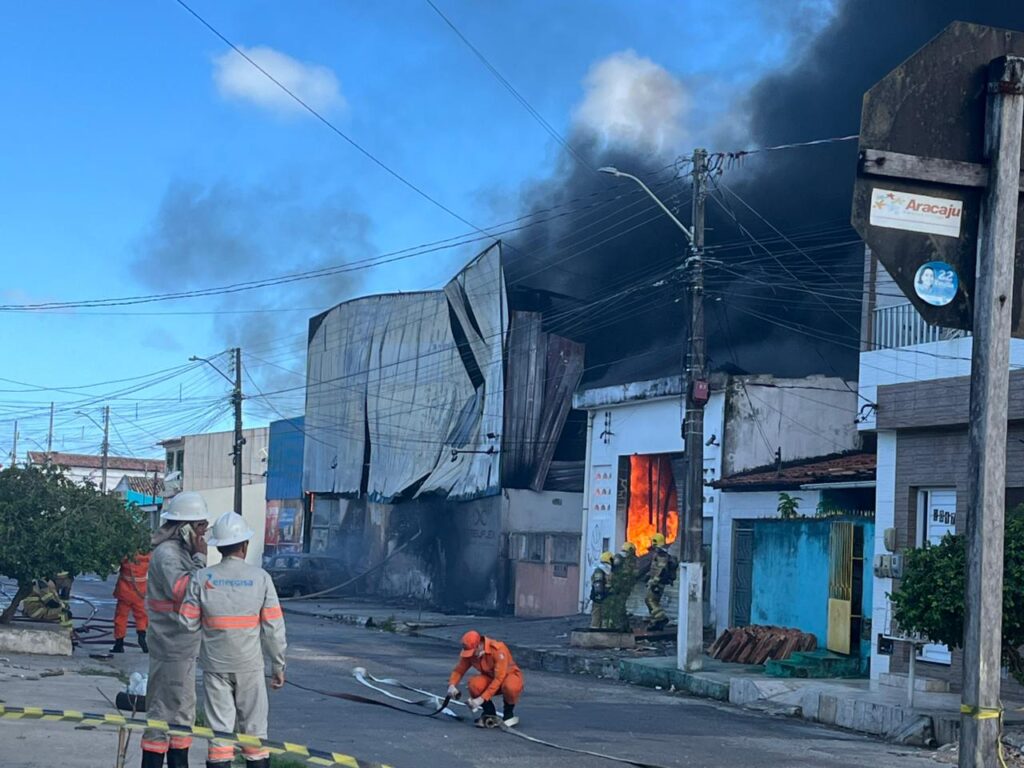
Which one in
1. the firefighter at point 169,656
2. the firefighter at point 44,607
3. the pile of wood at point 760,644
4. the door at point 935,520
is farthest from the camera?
the firefighter at point 44,607

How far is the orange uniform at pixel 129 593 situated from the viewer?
18.2 metres

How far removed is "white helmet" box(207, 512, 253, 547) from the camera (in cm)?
761

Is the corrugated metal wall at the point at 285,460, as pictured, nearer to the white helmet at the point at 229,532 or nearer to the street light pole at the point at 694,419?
the street light pole at the point at 694,419

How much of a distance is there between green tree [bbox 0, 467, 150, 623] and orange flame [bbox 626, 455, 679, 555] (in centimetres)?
1399

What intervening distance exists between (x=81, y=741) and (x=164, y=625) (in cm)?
242

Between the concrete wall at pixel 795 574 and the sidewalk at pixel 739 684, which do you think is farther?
the concrete wall at pixel 795 574

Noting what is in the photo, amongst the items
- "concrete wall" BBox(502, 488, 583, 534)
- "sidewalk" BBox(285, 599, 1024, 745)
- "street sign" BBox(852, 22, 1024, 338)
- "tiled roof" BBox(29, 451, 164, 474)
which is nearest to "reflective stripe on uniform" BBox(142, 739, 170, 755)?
"street sign" BBox(852, 22, 1024, 338)

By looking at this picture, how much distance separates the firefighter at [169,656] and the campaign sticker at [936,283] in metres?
4.56

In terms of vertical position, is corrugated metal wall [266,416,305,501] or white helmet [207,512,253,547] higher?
corrugated metal wall [266,416,305,501]

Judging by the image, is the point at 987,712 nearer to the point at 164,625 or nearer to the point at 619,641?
the point at 164,625

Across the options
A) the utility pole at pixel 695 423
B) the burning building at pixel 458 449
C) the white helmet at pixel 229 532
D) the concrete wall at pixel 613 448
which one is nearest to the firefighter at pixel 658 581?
the concrete wall at pixel 613 448

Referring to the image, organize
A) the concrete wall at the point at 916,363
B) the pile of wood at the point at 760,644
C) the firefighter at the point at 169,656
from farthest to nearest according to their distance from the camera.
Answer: the pile of wood at the point at 760,644, the concrete wall at the point at 916,363, the firefighter at the point at 169,656

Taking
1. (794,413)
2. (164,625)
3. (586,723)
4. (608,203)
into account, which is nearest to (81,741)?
(164,625)

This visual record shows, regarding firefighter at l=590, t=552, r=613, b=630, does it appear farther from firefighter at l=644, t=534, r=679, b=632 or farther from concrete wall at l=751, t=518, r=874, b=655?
concrete wall at l=751, t=518, r=874, b=655
